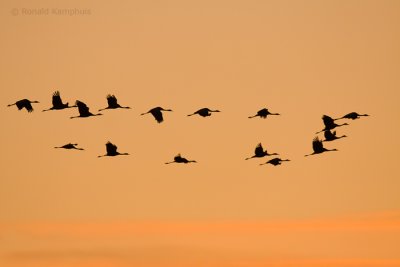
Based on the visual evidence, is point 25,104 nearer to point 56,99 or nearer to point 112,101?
point 56,99

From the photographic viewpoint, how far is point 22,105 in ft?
371

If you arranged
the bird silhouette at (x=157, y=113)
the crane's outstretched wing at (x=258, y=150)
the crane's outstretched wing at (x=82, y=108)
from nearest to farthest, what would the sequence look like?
the crane's outstretched wing at (x=82, y=108)
the bird silhouette at (x=157, y=113)
the crane's outstretched wing at (x=258, y=150)

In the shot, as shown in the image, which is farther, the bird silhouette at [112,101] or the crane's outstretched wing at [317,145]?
the crane's outstretched wing at [317,145]

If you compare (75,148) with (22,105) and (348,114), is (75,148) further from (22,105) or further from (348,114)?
(348,114)

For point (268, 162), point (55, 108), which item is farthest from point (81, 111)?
point (268, 162)

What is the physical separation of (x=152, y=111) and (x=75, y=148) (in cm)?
479

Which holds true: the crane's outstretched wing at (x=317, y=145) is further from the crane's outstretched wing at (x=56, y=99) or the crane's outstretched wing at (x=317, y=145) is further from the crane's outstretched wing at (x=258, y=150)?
the crane's outstretched wing at (x=56, y=99)

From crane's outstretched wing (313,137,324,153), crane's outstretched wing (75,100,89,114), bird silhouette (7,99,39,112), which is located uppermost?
bird silhouette (7,99,39,112)

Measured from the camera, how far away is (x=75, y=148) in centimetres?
11694

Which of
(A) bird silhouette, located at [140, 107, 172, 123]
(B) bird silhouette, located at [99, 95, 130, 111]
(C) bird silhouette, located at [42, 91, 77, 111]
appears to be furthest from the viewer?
(A) bird silhouette, located at [140, 107, 172, 123]

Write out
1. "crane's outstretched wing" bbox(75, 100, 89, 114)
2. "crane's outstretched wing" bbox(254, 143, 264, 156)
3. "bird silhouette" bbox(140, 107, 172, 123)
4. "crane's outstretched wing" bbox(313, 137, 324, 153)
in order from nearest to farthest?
"crane's outstretched wing" bbox(75, 100, 89, 114) < "bird silhouette" bbox(140, 107, 172, 123) < "crane's outstretched wing" bbox(313, 137, 324, 153) < "crane's outstretched wing" bbox(254, 143, 264, 156)

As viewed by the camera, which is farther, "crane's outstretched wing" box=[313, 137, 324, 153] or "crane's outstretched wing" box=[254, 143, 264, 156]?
"crane's outstretched wing" box=[254, 143, 264, 156]

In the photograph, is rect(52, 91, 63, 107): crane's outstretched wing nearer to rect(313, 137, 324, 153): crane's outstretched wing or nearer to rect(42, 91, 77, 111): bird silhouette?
rect(42, 91, 77, 111): bird silhouette

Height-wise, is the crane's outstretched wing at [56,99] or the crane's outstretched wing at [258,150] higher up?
the crane's outstretched wing at [56,99]
